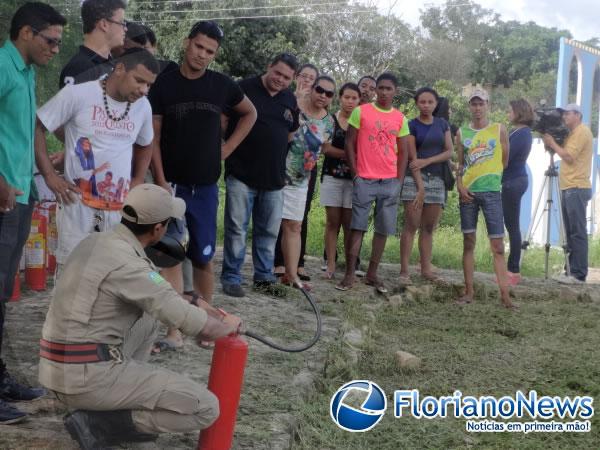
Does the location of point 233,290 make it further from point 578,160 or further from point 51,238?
point 578,160

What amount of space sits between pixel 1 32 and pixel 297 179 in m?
2.49

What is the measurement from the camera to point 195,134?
169 inches

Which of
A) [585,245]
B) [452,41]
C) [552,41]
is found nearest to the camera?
[585,245]

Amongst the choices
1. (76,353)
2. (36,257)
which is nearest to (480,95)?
(36,257)

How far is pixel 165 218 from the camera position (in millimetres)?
2734

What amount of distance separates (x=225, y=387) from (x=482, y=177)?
3.74 m

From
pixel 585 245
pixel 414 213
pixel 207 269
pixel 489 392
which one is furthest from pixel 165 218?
pixel 585 245

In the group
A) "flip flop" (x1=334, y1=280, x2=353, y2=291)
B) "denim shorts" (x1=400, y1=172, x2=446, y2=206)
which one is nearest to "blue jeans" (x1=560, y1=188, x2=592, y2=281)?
"denim shorts" (x1=400, y1=172, x2=446, y2=206)

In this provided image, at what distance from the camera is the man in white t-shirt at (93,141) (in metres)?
3.26

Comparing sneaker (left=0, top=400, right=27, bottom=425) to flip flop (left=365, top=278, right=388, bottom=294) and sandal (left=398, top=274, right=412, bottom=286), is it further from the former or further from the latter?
sandal (left=398, top=274, right=412, bottom=286)

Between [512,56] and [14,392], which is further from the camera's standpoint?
[512,56]

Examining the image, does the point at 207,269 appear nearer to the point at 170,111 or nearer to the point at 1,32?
the point at 170,111

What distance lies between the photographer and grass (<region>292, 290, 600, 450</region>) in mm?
3404

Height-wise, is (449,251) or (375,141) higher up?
(375,141)
